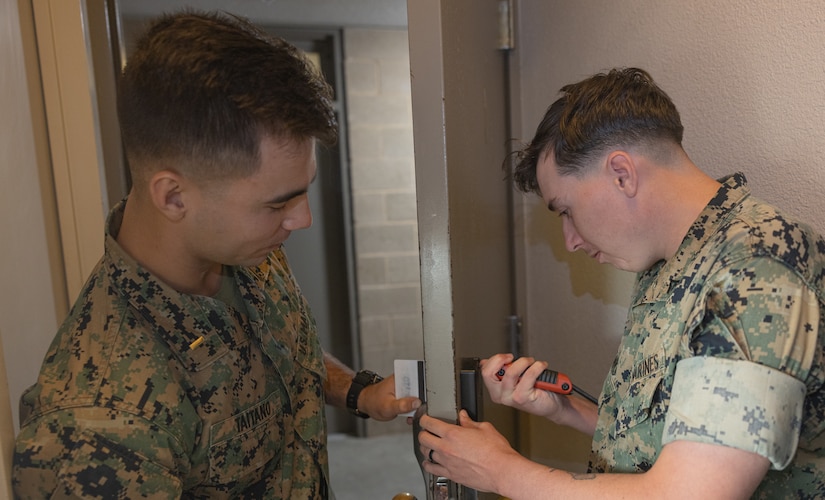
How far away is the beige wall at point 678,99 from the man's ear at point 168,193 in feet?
2.83

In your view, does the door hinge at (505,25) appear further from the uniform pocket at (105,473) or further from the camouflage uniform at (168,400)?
the uniform pocket at (105,473)

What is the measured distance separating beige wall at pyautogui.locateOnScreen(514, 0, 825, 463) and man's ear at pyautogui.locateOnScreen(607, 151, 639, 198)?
0.94 feet

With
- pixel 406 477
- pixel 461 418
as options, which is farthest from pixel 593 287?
pixel 406 477

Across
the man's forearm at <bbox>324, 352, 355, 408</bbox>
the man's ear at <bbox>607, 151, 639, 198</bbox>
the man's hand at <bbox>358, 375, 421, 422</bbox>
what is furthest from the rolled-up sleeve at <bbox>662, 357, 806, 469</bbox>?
the man's forearm at <bbox>324, 352, 355, 408</bbox>

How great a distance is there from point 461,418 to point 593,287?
616 millimetres

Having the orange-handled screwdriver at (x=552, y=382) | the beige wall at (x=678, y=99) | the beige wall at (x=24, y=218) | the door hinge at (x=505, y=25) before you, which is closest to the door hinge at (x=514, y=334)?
the beige wall at (x=678, y=99)

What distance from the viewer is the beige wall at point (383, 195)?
98.2 inches

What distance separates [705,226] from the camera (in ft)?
2.60

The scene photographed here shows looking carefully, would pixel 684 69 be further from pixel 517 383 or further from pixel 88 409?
pixel 88 409

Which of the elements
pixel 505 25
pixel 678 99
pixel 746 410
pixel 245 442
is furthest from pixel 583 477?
pixel 505 25

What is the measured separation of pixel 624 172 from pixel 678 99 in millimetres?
367

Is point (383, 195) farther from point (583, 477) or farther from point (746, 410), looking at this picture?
point (746, 410)

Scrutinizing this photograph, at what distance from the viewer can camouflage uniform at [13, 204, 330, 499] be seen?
0.76 m

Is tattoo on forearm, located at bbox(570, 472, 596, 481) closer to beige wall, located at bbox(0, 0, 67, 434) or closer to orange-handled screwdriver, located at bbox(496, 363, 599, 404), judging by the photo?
orange-handled screwdriver, located at bbox(496, 363, 599, 404)
